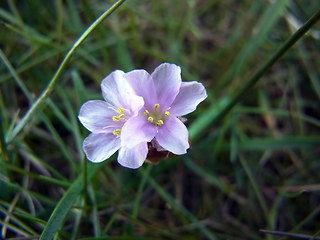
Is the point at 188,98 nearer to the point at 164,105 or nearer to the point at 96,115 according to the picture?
the point at 164,105

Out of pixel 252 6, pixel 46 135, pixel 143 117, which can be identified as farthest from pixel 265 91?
pixel 46 135

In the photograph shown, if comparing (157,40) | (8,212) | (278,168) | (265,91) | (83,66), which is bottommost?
(8,212)

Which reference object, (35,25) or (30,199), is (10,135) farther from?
(35,25)

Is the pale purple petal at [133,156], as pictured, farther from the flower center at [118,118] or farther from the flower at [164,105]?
the flower center at [118,118]

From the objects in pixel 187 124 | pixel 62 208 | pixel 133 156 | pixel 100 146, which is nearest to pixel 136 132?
pixel 133 156

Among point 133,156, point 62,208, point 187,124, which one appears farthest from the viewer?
point 187,124

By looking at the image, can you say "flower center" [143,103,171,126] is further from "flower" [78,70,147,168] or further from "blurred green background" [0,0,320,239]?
"blurred green background" [0,0,320,239]

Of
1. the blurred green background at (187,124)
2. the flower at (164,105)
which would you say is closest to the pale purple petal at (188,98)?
the flower at (164,105)
